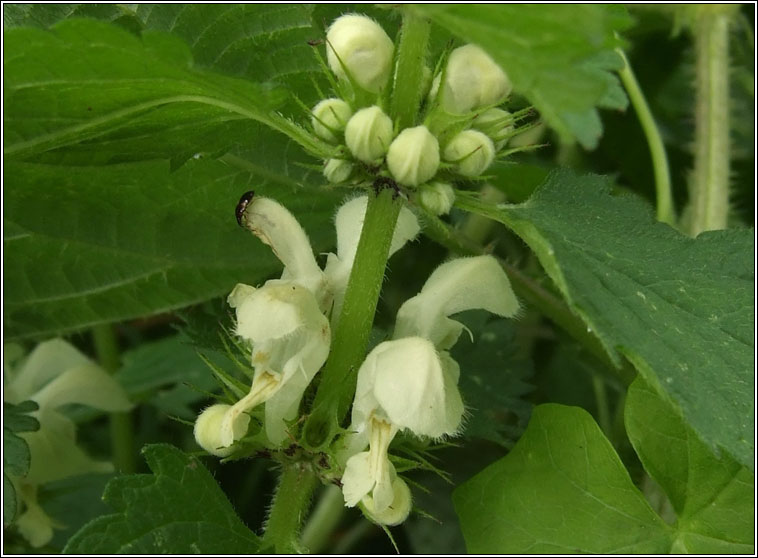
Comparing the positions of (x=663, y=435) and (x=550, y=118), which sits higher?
(x=550, y=118)

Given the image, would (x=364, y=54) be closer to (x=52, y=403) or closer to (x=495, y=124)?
(x=495, y=124)

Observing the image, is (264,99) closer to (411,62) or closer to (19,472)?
(411,62)

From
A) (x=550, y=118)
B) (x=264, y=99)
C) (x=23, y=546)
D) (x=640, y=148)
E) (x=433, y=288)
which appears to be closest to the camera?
(x=550, y=118)

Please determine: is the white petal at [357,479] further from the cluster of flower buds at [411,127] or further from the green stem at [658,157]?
the green stem at [658,157]

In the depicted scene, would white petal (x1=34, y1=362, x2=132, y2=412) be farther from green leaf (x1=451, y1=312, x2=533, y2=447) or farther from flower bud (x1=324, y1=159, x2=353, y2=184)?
flower bud (x1=324, y1=159, x2=353, y2=184)

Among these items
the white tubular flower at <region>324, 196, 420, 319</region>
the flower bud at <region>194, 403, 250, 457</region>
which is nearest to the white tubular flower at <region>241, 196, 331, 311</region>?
the white tubular flower at <region>324, 196, 420, 319</region>

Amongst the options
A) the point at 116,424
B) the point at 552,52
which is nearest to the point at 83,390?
the point at 116,424

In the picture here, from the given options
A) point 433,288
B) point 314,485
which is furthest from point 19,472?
point 433,288
